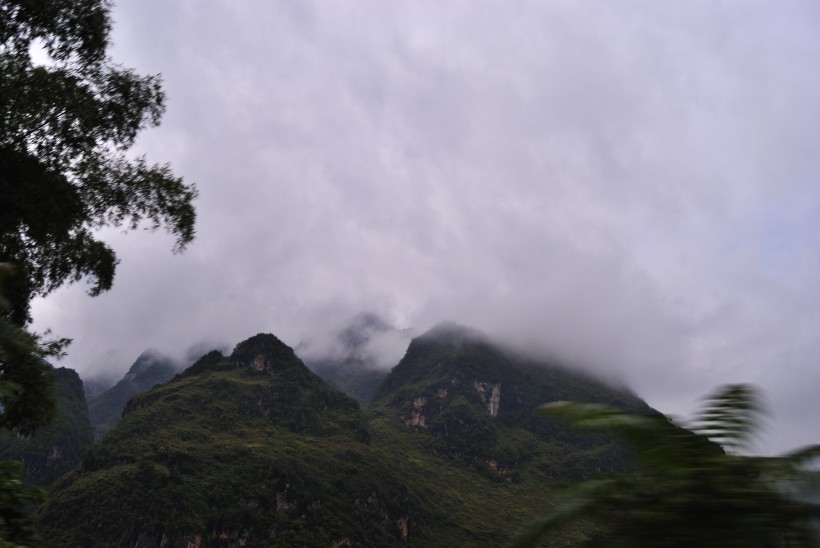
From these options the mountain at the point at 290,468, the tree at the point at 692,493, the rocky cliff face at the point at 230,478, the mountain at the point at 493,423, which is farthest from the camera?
the mountain at the point at 493,423

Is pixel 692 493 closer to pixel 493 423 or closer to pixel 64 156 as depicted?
pixel 64 156

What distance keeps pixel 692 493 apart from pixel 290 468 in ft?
337

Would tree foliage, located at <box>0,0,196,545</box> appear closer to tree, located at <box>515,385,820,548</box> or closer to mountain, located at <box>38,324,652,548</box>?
tree, located at <box>515,385,820,548</box>

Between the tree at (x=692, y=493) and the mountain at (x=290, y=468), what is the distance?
43.0 meters

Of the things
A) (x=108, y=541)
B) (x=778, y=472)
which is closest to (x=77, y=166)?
(x=778, y=472)

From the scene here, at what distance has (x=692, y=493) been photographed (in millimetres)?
2062

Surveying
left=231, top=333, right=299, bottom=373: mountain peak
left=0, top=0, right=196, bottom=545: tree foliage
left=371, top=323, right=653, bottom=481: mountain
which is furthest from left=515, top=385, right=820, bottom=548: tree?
left=231, top=333, right=299, bottom=373: mountain peak

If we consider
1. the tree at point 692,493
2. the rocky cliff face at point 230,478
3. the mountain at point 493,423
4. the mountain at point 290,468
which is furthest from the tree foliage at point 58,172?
the mountain at point 493,423

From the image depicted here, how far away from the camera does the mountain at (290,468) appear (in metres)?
76.4

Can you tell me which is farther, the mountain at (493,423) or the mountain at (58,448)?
the mountain at (493,423)

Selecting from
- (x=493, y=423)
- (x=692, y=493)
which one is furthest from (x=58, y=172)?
(x=493, y=423)

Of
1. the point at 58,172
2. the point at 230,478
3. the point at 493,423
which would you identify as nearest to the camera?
the point at 58,172

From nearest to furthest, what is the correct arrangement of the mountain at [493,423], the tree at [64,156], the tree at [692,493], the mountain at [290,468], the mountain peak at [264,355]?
the tree at [692,493]
the tree at [64,156]
the mountain at [290,468]
the mountain peak at [264,355]
the mountain at [493,423]

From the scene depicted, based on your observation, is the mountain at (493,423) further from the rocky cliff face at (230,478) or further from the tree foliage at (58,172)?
the tree foliage at (58,172)
